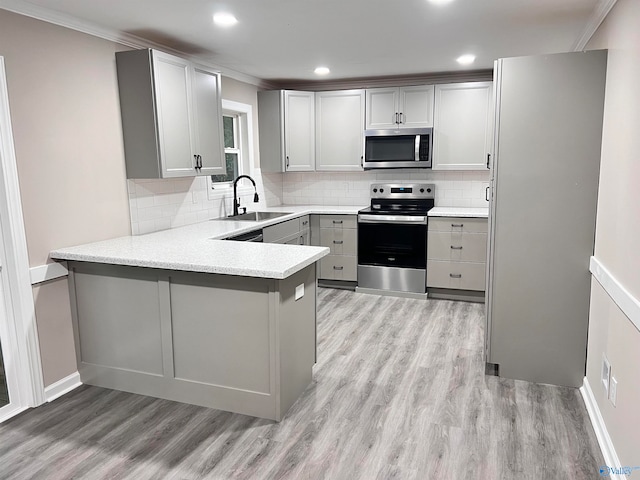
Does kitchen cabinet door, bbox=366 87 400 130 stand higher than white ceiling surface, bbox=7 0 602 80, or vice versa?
white ceiling surface, bbox=7 0 602 80

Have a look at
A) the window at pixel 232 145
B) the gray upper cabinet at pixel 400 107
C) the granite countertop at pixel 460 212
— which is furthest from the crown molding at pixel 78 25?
the granite countertop at pixel 460 212

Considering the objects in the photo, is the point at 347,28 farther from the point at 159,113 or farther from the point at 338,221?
the point at 338,221

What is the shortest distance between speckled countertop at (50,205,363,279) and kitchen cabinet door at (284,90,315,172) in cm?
218

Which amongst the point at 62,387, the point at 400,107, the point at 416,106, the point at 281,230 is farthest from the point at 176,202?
the point at 416,106

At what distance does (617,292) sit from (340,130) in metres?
3.77

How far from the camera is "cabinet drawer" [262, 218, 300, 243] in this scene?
13.9 ft

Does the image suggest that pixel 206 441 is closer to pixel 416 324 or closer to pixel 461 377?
pixel 461 377

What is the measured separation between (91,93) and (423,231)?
3.26 meters

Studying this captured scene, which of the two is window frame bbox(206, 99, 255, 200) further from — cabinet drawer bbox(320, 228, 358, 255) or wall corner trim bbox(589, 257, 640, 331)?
wall corner trim bbox(589, 257, 640, 331)

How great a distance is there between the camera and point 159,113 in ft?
10.8

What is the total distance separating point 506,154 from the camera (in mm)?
2826

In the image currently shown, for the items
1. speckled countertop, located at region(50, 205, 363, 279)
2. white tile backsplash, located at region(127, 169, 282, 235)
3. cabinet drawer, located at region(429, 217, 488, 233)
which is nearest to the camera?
speckled countertop, located at region(50, 205, 363, 279)

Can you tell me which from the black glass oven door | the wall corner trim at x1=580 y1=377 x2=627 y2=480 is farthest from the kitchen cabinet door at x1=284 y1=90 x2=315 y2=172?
the wall corner trim at x1=580 y1=377 x2=627 y2=480

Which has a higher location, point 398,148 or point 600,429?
point 398,148
